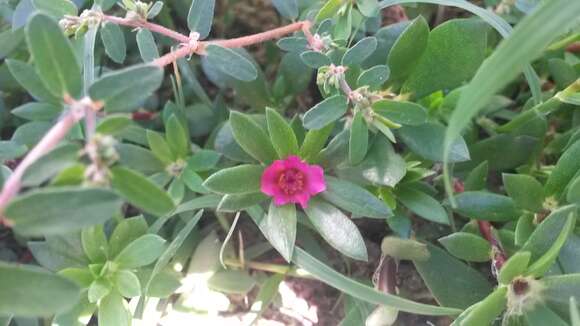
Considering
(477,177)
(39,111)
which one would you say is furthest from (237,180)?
(477,177)

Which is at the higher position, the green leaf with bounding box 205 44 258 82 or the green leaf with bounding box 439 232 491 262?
the green leaf with bounding box 205 44 258 82

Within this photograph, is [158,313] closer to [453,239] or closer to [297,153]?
[297,153]

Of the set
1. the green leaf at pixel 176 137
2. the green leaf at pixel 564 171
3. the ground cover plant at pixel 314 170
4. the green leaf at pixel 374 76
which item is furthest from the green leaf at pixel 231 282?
the green leaf at pixel 564 171

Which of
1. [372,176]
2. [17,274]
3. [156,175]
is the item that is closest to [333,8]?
[372,176]

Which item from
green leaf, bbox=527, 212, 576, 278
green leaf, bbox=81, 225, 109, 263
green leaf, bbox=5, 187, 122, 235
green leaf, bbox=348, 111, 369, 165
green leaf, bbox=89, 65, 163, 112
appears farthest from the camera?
green leaf, bbox=81, 225, 109, 263

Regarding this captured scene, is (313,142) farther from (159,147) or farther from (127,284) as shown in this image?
(127,284)

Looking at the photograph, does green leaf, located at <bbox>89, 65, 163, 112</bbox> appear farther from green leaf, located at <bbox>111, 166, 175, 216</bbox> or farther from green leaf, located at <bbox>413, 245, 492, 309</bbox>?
green leaf, located at <bbox>413, 245, 492, 309</bbox>

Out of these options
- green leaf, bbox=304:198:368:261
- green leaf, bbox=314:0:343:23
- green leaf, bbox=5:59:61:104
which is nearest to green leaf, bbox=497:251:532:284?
green leaf, bbox=304:198:368:261

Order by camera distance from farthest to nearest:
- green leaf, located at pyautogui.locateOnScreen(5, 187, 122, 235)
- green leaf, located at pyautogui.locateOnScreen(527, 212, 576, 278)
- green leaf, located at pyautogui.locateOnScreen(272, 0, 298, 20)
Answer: green leaf, located at pyautogui.locateOnScreen(272, 0, 298, 20) → green leaf, located at pyautogui.locateOnScreen(527, 212, 576, 278) → green leaf, located at pyautogui.locateOnScreen(5, 187, 122, 235)
